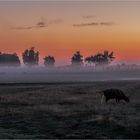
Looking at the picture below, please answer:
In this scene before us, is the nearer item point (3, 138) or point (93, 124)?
point (3, 138)

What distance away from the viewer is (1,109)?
31328 mm

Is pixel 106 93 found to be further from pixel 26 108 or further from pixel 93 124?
pixel 93 124

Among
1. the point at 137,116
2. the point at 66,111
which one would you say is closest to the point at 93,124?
the point at 137,116

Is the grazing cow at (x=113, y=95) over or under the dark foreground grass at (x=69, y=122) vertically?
over

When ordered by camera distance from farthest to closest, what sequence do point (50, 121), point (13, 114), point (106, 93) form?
point (106, 93) → point (13, 114) → point (50, 121)

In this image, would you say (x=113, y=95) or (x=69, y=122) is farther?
(x=113, y=95)

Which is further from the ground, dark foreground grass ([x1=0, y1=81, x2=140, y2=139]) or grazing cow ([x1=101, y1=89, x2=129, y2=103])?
grazing cow ([x1=101, y1=89, x2=129, y2=103])

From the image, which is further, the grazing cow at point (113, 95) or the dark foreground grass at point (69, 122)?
the grazing cow at point (113, 95)

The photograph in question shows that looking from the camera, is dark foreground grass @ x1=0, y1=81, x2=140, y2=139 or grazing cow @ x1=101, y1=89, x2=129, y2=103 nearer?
dark foreground grass @ x1=0, y1=81, x2=140, y2=139

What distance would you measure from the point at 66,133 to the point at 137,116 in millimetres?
6474

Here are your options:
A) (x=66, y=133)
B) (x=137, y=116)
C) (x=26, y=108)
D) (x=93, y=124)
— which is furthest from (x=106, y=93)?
(x=66, y=133)

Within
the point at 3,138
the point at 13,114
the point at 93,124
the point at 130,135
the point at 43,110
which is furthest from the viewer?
the point at 43,110

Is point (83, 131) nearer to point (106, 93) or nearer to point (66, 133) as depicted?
point (66, 133)

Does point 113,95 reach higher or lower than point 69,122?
higher
